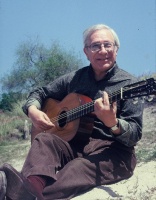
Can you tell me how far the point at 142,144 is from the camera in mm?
5988

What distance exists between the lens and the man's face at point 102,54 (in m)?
3.48

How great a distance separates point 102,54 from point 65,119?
2.50 ft

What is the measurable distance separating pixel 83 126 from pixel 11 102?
17589 millimetres

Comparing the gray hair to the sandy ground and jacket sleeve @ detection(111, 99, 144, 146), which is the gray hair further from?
the sandy ground

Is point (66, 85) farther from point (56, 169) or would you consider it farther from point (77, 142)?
point (56, 169)

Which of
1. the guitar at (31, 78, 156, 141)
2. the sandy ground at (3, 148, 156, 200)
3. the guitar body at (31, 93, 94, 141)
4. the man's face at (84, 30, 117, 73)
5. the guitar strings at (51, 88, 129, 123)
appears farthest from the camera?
the man's face at (84, 30, 117, 73)

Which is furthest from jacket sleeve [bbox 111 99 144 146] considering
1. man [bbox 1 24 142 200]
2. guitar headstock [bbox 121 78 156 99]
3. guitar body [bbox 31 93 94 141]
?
guitar body [bbox 31 93 94 141]

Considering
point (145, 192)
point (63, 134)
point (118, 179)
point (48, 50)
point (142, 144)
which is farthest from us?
point (48, 50)

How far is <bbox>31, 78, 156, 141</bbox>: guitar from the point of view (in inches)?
116

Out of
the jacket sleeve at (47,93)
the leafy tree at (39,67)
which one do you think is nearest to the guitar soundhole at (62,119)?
the jacket sleeve at (47,93)

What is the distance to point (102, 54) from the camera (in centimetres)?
346

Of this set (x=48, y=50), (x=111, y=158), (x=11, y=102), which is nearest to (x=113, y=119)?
(x=111, y=158)

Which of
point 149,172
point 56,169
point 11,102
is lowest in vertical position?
point 11,102

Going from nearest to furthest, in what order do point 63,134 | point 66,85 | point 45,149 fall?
point 45,149, point 63,134, point 66,85
